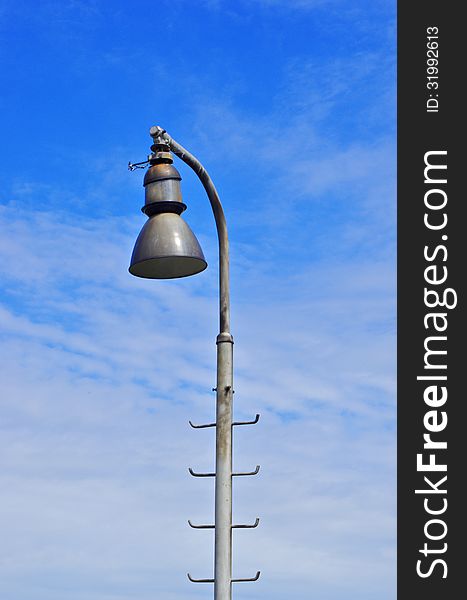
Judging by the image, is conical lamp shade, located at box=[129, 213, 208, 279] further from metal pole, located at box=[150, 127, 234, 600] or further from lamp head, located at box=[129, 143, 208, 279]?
metal pole, located at box=[150, 127, 234, 600]

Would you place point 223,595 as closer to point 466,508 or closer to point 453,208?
point 466,508

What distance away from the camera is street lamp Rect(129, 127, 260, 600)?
→ 7.61 metres

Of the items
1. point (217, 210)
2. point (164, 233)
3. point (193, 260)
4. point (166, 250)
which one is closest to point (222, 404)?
point (193, 260)

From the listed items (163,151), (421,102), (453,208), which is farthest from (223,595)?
(421,102)

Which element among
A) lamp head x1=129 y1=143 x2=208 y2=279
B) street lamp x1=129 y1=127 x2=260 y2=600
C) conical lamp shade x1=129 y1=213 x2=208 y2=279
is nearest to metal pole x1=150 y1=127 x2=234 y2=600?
street lamp x1=129 y1=127 x2=260 y2=600

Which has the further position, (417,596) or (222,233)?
(417,596)

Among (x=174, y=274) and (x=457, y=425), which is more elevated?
(x=174, y=274)

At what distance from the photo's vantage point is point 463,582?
8.97 meters

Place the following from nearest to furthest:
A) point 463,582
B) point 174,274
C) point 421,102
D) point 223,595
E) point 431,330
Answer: point 223,595 < point 174,274 < point 463,582 < point 431,330 < point 421,102

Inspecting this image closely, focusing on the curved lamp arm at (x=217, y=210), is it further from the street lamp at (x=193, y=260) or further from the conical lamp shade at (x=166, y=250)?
the conical lamp shade at (x=166, y=250)

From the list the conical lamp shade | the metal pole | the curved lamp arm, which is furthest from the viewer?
the curved lamp arm

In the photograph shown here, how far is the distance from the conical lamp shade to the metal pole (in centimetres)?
31

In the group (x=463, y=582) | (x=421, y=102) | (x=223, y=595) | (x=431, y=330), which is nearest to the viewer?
(x=223, y=595)

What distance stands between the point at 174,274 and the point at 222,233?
0.53 metres
